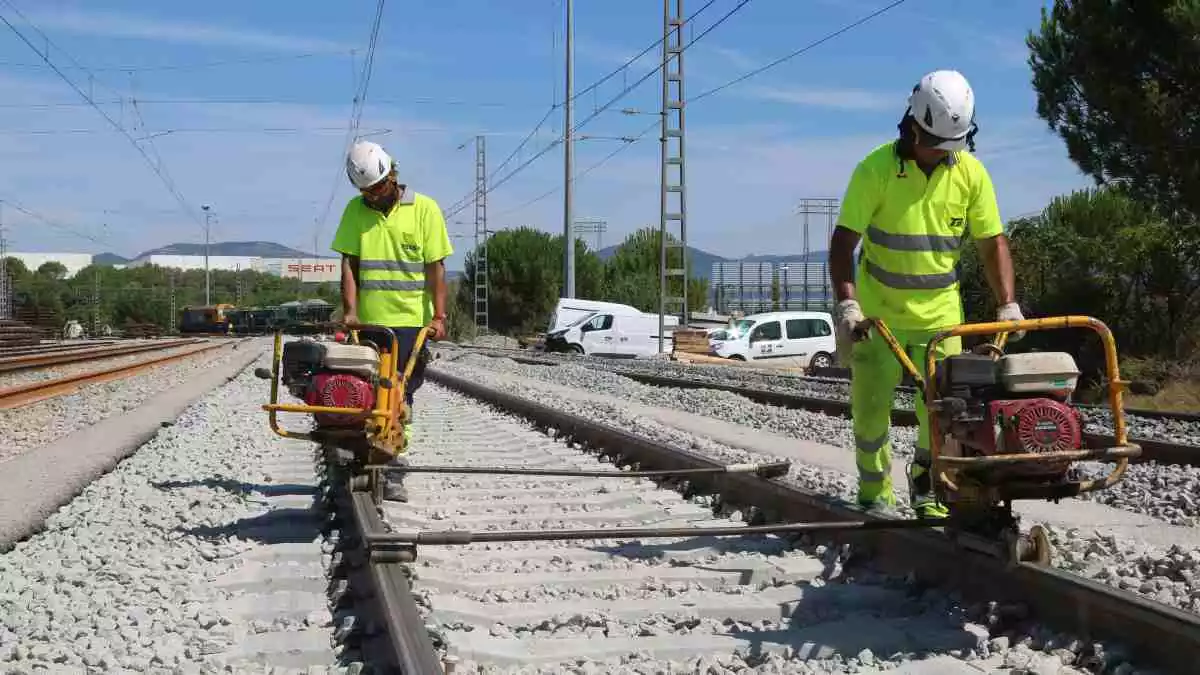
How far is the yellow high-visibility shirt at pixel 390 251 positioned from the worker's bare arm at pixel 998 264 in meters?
3.07

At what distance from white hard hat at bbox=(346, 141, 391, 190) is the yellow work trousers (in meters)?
2.81

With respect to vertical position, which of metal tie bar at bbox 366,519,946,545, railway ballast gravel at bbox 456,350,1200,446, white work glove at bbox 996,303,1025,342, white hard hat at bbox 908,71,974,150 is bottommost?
railway ballast gravel at bbox 456,350,1200,446

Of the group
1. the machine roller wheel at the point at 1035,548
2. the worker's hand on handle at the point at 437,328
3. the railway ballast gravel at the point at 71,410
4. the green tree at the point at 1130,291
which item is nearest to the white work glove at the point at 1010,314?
the machine roller wheel at the point at 1035,548

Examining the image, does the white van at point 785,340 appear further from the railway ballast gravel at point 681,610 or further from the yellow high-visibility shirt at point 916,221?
the yellow high-visibility shirt at point 916,221

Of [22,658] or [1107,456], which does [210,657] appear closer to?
[22,658]

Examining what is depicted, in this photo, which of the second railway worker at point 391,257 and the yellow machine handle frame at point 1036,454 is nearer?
the yellow machine handle frame at point 1036,454

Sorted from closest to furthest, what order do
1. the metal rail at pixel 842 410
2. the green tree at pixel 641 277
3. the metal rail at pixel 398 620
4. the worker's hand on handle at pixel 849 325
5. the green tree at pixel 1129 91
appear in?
the metal rail at pixel 398 620 < the worker's hand on handle at pixel 849 325 < the metal rail at pixel 842 410 < the green tree at pixel 1129 91 < the green tree at pixel 641 277

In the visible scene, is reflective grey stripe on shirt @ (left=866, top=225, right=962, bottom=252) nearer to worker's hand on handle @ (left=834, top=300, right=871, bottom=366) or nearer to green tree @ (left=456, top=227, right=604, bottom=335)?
worker's hand on handle @ (left=834, top=300, right=871, bottom=366)

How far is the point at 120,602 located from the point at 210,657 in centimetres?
93

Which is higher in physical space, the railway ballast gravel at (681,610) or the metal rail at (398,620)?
the metal rail at (398,620)

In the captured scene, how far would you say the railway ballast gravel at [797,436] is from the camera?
14.5 feet

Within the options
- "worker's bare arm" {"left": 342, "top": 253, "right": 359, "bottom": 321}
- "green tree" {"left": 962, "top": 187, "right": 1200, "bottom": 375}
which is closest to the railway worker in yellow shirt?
"worker's bare arm" {"left": 342, "top": 253, "right": 359, "bottom": 321}

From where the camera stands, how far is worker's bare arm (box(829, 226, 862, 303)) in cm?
502

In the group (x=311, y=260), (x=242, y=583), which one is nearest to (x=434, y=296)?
(x=242, y=583)
